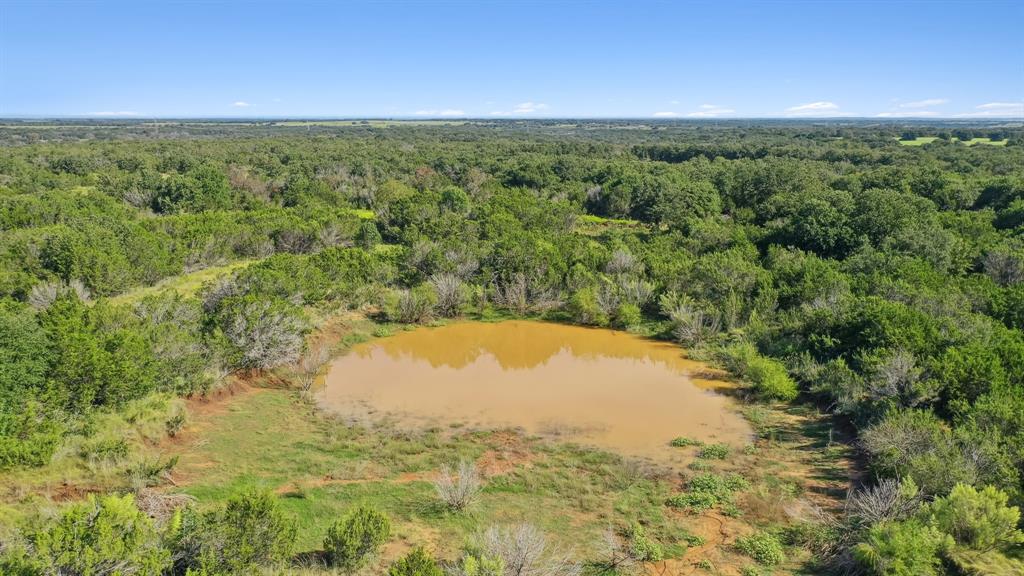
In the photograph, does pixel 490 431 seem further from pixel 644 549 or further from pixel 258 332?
pixel 258 332

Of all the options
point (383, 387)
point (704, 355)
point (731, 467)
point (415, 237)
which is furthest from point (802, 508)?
point (415, 237)

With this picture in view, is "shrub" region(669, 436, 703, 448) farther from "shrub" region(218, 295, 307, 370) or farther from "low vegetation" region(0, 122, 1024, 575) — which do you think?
"shrub" region(218, 295, 307, 370)

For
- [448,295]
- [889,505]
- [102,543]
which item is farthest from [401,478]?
[448,295]

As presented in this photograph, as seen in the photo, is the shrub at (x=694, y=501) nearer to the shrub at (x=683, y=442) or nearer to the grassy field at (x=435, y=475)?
the grassy field at (x=435, y=475)

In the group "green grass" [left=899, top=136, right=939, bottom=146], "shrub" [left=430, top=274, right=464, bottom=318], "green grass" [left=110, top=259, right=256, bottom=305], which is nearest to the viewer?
"green grass" [left=110, top=259, right=256, bottom=305]

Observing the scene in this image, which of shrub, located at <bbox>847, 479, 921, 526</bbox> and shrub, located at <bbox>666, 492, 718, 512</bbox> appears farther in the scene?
shrub, located at <bbox>666, 492, 718, 512</bbox>

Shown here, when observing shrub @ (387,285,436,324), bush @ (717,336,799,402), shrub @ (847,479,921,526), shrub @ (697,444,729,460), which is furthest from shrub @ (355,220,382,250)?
shrub @ (847,479,921,526)

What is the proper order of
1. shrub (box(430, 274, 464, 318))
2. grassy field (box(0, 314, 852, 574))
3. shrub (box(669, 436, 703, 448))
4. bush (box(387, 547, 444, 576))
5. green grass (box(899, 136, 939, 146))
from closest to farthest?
bush (box(387, 547, 444, 576)) < grassy field (box(0, 314, 852, 574)) < shrub (box(669, 436, 703, 448)) < shrub (box(430, 274, 464, 318)) < green grass (box(899, 136, 939, 146))
